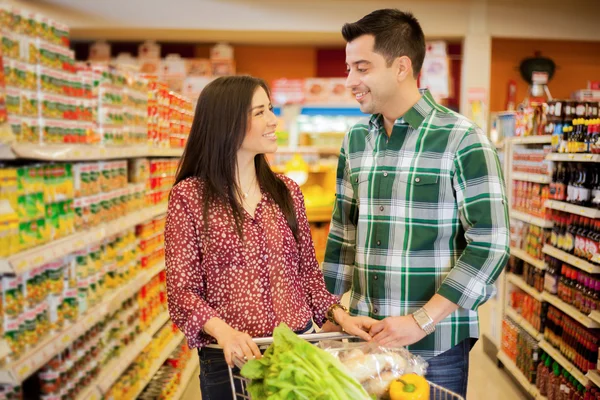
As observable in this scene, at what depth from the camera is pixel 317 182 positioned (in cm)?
966

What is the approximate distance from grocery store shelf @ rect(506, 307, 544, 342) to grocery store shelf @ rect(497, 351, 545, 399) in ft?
1.08

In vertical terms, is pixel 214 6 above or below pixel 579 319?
above

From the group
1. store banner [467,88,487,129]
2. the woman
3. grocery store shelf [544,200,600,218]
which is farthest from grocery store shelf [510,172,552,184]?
store banner [467,88,487,129]

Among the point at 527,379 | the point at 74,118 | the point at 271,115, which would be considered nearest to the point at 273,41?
the point at 527,379

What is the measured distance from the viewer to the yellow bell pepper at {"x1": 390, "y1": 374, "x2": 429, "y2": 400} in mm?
1453

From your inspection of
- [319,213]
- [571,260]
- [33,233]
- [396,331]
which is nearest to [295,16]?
[319,213]

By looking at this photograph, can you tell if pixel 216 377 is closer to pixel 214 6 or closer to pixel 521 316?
pixel 521 316

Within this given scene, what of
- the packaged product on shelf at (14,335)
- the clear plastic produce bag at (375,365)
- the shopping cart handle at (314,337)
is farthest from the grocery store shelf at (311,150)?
the clear plastic produce bag at (375,365)

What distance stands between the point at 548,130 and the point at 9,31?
11.6ft

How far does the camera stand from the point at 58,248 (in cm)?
241

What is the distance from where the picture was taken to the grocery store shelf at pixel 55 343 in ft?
6.68

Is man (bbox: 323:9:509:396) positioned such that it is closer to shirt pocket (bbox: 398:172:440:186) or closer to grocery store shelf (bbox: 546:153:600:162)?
shirt pocket (bbox: 398:172:440:186)

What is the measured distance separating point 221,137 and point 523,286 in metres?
3.53

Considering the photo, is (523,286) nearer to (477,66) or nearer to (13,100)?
(13,100)
